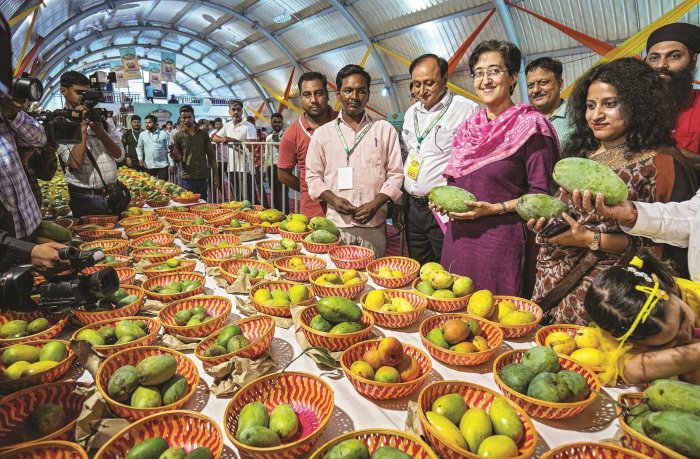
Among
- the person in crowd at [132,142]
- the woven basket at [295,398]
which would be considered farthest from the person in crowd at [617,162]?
the person in crowd at [132,142]

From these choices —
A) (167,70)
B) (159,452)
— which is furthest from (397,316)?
(167,70)

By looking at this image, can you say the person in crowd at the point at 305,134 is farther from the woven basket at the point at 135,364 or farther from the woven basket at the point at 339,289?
the woven basket at the point at 135,364

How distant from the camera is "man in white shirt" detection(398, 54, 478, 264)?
2.91m

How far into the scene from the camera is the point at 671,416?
962mm

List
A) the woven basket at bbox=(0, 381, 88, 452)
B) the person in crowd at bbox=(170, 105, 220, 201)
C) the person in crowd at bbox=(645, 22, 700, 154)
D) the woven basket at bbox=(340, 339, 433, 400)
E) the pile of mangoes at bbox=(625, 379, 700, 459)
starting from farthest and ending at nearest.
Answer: the person in crowd at bbox=(170, 105, 220, 201)
the person in crowd at bbox=(645, 22, 700, 154)
the woven basket at bbox=(340, 339, 433, 400)
the woven basket at bbox=(0, 381, 88, 452)
the pile of mangoes at bbox=(625, 379, 700, 459)

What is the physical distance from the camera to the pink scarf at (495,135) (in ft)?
6.90

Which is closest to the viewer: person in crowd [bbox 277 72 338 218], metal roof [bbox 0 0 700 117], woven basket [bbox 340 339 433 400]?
woven basket [bbox 340 339 433 400]

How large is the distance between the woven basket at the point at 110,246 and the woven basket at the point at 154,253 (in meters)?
0.09

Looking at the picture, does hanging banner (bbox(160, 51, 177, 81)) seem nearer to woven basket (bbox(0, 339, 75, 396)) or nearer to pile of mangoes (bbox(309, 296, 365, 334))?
woven basket (bbox(0, 339, 75, 396))

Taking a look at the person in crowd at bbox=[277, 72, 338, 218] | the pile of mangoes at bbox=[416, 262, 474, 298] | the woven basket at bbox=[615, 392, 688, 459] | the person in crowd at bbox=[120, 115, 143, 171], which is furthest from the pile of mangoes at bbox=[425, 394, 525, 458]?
the person in crowd at bbox=[120, 115, 143, 171]

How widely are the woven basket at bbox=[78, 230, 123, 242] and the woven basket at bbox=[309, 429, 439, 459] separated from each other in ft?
8.82

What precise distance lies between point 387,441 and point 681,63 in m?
2.71

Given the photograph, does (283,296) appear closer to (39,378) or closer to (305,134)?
(39,378)

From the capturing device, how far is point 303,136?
3498mm
